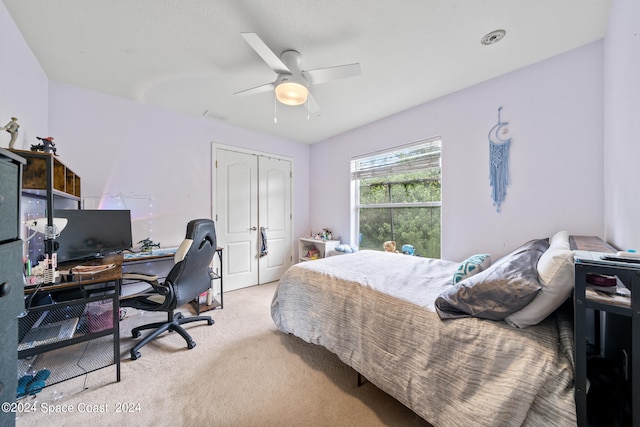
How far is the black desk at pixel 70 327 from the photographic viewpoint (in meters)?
A: 1.45

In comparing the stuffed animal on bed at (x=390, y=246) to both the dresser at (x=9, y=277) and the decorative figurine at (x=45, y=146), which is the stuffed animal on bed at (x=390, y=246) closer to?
the dresser at (x=9, y=277)

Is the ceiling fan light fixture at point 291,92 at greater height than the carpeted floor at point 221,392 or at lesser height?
greater

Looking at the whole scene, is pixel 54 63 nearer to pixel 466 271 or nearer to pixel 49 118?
pixel 49 118

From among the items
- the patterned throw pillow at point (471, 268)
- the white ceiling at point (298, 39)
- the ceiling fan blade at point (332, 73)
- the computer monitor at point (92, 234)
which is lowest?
the patterned throw pillow at point (471, 268)

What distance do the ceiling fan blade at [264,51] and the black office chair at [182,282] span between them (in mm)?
1378

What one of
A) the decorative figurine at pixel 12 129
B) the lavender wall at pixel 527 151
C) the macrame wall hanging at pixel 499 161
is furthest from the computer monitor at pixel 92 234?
the macrame wall hanging at pixel 499 161

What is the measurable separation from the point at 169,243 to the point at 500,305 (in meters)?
3.46

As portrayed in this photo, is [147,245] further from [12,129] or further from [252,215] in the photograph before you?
[12,129]

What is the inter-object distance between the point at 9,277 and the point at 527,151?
10.5 feet

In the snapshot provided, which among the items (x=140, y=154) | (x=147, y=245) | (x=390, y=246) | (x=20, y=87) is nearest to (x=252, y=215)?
(x=147, y=245)

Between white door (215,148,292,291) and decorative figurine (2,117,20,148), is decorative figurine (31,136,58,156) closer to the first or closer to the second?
decorative figurine (2,117,20,148)

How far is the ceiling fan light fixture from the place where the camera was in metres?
1.87

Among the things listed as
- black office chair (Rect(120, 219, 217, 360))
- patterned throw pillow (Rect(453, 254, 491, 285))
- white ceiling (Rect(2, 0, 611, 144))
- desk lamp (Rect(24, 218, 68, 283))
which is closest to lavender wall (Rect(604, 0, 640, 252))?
white ceiling (Rect(2, 0, 611, 144))

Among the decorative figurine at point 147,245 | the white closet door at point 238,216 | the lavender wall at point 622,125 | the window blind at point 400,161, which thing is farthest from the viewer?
the white closet door at point 238,216
